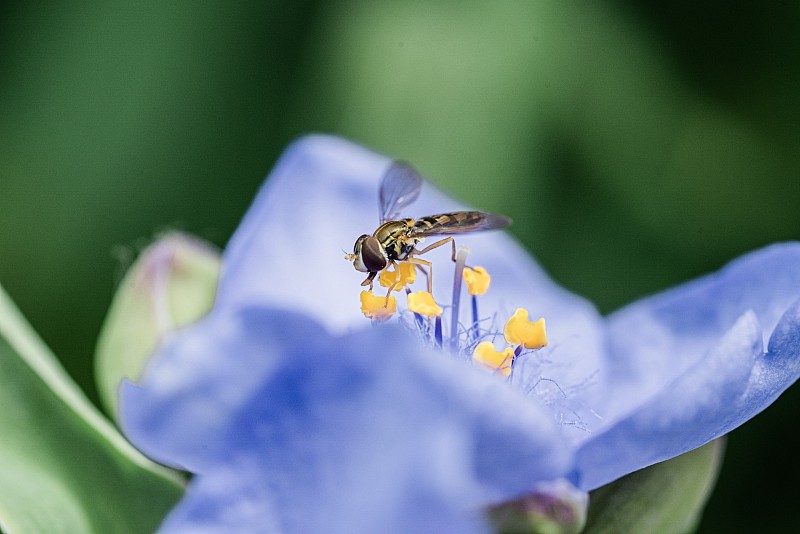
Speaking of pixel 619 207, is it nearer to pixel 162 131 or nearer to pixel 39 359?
pixel 162 131

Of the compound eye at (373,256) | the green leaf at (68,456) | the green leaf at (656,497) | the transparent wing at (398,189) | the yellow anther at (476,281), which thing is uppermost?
the transparent wing at (398,189)

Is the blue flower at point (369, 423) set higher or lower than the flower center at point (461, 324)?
higher

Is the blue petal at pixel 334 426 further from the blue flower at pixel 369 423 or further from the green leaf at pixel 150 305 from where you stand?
the green leaf at pixel 150 305

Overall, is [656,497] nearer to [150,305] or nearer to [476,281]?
[476,281]

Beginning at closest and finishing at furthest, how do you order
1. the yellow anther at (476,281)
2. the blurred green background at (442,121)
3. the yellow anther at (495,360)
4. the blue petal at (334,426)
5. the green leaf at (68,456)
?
the blue petal at (334,426)
the green leaf at (68,456)
the yellow anther at (495,360)
the yellow anther at (476,281)
the blurred green background at (442,121)

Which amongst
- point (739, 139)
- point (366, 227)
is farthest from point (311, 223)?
point (739, 139)

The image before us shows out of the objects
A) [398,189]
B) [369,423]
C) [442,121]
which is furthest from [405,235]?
[442,121]

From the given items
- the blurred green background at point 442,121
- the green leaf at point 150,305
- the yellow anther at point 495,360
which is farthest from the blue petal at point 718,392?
the blurred green background at point 442,121
